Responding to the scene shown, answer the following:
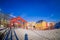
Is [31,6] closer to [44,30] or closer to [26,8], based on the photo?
[26,8]

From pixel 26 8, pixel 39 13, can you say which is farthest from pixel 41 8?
pixel 26 8

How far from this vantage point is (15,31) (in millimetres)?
2891

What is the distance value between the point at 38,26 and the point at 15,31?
2.04ft

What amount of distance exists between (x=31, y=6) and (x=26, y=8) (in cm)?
15

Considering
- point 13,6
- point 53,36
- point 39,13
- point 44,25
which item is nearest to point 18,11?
point 13,6

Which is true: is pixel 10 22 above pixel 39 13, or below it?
below

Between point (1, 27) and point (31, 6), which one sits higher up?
point (31, 6)

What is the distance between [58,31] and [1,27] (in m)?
1.48

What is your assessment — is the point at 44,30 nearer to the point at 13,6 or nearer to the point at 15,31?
the point at 15,31

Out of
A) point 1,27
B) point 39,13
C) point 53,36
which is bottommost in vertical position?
point 53,36

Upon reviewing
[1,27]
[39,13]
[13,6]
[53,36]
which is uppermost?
[13,6]

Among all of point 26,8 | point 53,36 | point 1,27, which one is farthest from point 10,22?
point 53,36

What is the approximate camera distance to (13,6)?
2914mm

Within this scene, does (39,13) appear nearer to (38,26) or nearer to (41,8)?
(41,8)
